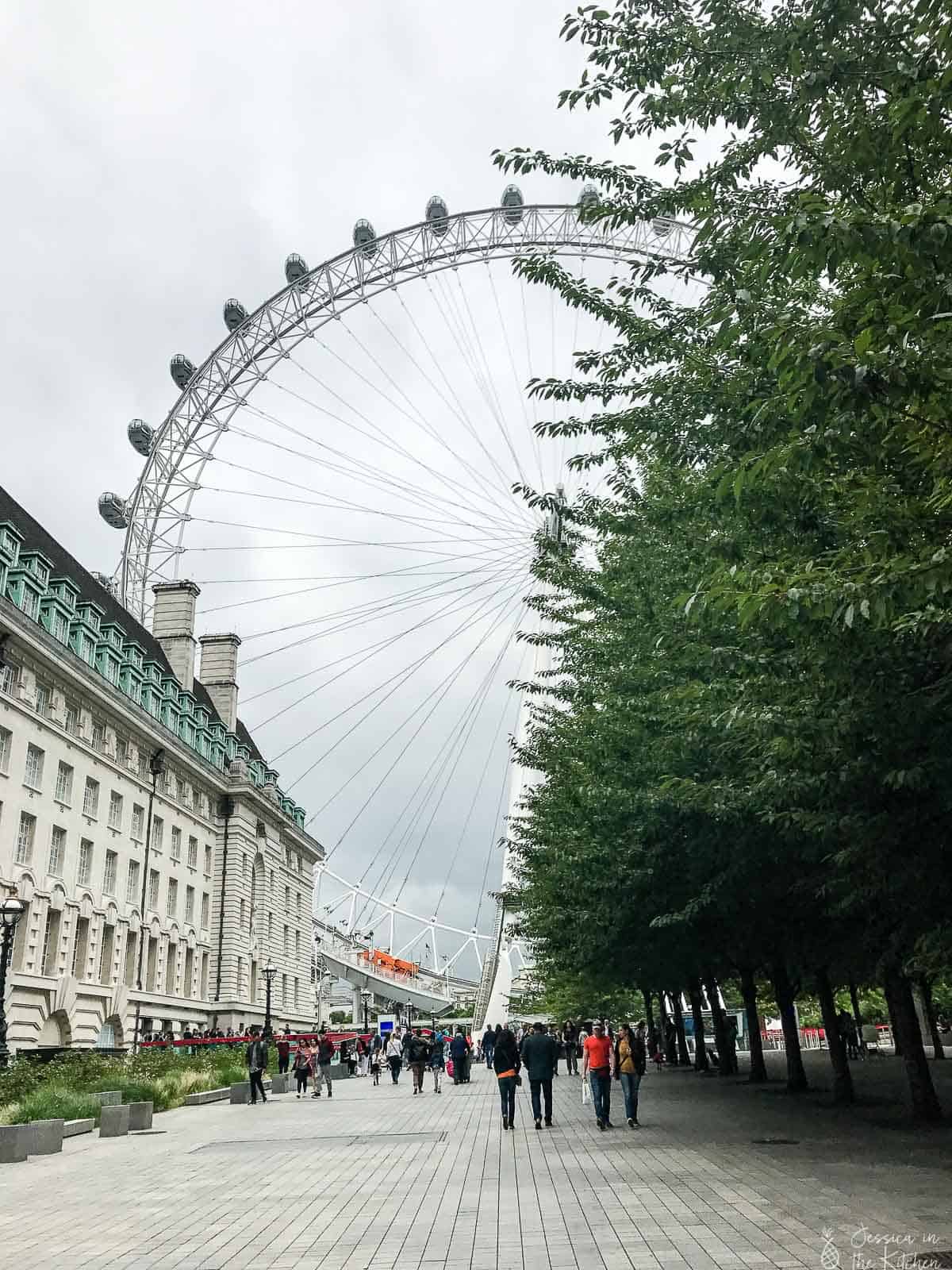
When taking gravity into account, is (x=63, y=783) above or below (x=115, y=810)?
below

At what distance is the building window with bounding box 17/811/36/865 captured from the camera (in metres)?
45.8

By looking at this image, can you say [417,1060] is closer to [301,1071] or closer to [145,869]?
[301,1071]

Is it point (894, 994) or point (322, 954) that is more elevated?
point (322, 954)

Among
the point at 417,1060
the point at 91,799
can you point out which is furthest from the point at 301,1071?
the point at 91,799

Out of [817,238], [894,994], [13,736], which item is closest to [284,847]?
[13,736]

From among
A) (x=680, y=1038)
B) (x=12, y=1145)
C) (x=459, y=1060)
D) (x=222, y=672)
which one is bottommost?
(x=12, y=1145)

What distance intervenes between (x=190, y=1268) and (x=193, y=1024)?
6008cm

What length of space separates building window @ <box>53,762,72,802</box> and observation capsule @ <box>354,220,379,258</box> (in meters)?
31.4

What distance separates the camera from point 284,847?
299ft

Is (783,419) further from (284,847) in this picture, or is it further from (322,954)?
(322,954)

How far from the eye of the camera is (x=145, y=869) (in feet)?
196

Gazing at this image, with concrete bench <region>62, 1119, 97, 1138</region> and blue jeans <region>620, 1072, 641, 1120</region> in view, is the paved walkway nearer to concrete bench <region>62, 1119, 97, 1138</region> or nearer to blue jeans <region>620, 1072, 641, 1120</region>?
blue jeans <region>620, 1072, 641, 1120</region>

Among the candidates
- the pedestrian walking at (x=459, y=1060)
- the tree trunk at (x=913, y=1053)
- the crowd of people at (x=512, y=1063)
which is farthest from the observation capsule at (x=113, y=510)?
the tree trunk at (x=913, y=1053)

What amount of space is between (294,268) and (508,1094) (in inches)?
2039
